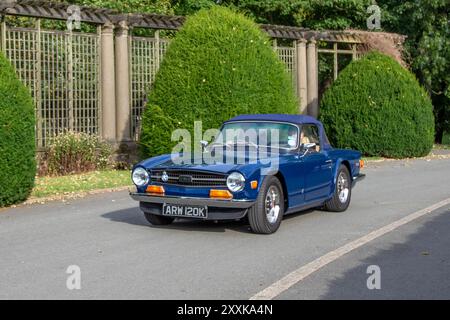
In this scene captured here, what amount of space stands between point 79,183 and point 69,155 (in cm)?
263

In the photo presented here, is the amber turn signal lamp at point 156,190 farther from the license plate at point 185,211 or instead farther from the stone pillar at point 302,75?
the stone pillar at point 302,75

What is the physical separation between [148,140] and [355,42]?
1422cm

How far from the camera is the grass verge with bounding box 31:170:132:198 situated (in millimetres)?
14023

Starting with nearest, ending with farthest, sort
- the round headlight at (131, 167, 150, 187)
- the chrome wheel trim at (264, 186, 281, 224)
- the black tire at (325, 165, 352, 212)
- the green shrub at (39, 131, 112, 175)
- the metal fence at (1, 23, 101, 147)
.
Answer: the chrome wheel trim at (264, 186, 281, 224) < the round headlight at (131, 167, 150, 187) < the black tire at (325, 165, 352, 212) < the green shrub at (39, 131, 112, 175) < the metal fence at (1, 23, 101, 147)

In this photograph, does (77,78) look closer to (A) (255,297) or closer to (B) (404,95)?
(B) (404,95)

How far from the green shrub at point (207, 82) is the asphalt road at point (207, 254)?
4939 mm

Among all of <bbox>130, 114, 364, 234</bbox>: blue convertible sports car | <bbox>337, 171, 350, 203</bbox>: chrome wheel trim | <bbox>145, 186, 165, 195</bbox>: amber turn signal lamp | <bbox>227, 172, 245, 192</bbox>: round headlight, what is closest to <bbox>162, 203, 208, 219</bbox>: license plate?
<bbox>130, 114, 364, 234</bbox>: blue convertible sports car

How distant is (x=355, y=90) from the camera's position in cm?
2388

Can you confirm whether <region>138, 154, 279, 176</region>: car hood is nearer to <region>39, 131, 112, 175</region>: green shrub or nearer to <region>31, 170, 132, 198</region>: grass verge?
<region>31, 170, 132, 198</region>: grass verge

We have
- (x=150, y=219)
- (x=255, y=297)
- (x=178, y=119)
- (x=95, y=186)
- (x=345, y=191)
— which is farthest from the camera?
(x=178, y=119)

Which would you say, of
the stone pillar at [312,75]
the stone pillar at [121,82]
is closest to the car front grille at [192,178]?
the stone pillar at [121,82]

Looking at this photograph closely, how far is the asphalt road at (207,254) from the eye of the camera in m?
6.66

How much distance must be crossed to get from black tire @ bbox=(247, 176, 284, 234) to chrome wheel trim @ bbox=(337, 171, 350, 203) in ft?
7.26

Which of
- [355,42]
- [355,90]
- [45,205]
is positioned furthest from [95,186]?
[355,42]
